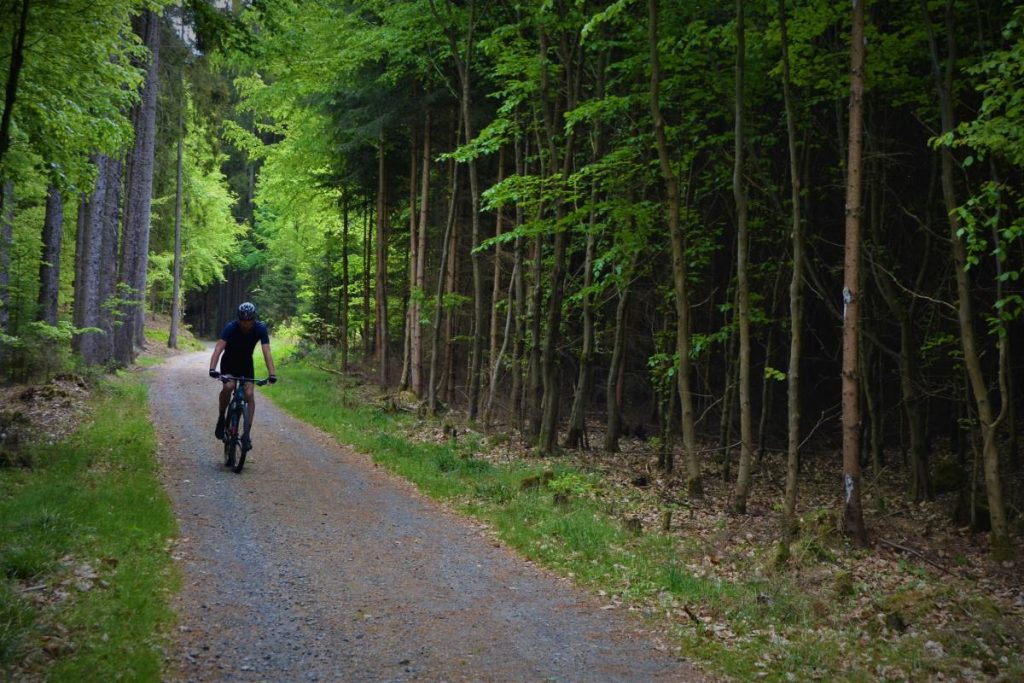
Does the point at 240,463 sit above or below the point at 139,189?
below

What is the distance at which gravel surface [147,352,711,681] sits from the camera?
5312mm

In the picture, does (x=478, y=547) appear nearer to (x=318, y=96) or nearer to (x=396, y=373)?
(x=318, y=96)

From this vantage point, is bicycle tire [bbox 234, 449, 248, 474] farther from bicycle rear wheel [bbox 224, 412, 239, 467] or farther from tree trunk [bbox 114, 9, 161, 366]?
tree trunk [bbox 114, 9, 161, 366]

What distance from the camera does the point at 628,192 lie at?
14805mm

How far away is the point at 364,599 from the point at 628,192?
33.8 ft

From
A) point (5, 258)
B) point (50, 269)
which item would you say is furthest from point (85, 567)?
point (50, 269)

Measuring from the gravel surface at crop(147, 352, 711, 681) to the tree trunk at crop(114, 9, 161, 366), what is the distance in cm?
1497

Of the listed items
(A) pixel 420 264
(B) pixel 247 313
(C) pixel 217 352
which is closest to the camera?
(C) pixel 217 352

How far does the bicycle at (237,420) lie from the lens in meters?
10.8

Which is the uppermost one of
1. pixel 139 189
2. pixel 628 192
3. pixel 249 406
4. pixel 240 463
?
pixel 139 189

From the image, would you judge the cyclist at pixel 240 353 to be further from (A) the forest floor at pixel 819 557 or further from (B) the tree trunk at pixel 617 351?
(B) the tree trunk at pixel 617 351

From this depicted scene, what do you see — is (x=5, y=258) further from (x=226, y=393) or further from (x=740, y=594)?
(x=740, y=594)

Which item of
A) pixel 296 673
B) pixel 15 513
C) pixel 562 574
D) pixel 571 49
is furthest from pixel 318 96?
pixel 296 673

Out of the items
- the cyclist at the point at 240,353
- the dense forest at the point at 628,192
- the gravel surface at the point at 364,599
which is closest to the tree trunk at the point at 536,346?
the dense forest at the point at 628,192
